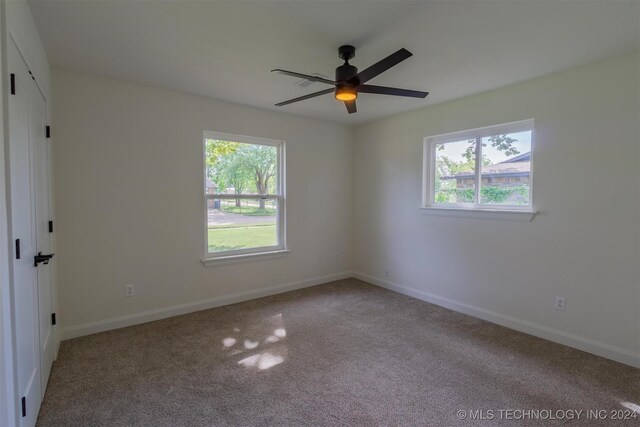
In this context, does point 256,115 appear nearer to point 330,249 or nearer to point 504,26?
point 330,249

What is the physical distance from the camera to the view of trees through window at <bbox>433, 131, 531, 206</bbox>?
3.17 m

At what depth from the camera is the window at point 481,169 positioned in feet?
10.4

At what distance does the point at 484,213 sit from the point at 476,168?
1.74 ft

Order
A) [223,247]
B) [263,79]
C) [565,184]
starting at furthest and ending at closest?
[223,247]
[263,79]
[565,184]

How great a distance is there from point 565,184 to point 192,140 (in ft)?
12.2

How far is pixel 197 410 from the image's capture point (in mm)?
1967

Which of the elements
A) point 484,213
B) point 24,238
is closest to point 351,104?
point 484,213

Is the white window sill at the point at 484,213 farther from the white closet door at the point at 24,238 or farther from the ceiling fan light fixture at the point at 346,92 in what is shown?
the white closet door at the point at 24,238

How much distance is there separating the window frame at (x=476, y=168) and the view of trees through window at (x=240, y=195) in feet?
6.46

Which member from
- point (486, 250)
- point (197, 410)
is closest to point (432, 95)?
point (486, 250)

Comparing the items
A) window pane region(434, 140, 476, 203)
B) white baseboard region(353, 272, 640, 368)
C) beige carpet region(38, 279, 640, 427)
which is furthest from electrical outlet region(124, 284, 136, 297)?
window pane region(434, 140, 476, 203)

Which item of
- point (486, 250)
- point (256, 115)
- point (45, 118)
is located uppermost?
point (256, 115)

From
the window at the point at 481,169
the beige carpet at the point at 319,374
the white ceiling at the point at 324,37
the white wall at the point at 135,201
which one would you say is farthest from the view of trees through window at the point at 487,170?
the white wall at the point at 135,201

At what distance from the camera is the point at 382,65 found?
79.0 inches
